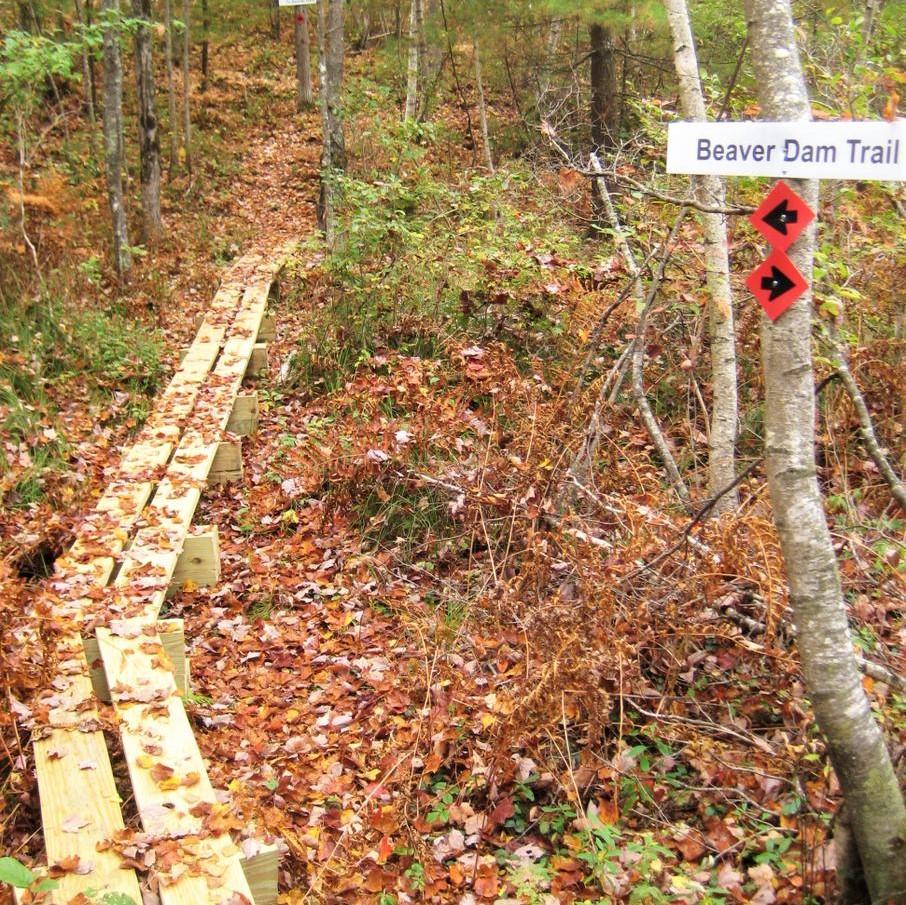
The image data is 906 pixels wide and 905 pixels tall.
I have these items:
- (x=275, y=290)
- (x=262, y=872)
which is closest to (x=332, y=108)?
(x=275, y=290)

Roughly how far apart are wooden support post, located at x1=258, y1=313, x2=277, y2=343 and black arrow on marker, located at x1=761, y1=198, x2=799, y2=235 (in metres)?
7.71

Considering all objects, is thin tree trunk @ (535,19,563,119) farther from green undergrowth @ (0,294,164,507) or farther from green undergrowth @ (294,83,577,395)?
green undergrowth @ (0,294,164,507)

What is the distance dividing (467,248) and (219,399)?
3054 mm

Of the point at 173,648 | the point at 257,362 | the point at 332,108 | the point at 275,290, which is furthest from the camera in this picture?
the point at 275,290

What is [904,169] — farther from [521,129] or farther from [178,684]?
[521,129]

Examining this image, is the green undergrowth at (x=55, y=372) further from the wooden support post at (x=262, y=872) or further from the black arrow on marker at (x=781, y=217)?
the black arrow on marker at (x=781, y=217)

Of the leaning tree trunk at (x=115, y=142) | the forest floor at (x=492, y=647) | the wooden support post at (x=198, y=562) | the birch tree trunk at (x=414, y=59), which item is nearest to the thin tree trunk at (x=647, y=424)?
the forest floor at (x=492, y=647)

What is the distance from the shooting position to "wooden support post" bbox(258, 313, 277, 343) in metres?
9.65

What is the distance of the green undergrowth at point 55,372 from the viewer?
21.6ft

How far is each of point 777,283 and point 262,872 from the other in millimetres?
2761

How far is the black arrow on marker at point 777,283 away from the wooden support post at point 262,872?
2637mm

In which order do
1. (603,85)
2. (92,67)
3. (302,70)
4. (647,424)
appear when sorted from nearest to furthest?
(647,424), (603,85), (92,67), (302,70)

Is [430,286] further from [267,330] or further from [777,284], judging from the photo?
[777,284]

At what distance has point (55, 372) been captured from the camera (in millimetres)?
7918
